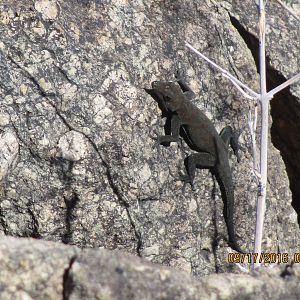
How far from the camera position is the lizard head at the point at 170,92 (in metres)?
4.72

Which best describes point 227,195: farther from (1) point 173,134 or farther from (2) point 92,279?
(2) point 92,279

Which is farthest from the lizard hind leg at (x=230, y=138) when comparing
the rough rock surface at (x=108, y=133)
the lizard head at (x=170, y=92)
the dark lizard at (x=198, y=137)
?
the lizard head at (x=170, y=92)

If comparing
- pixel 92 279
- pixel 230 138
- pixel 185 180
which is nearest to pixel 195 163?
pixel 185 180

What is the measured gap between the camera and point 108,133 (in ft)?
14.5

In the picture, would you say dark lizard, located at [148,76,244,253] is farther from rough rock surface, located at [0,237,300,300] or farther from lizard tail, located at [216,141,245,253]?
rough rock surface, located at [0,237,300,300]

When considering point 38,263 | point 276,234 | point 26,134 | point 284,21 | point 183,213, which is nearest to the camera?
point 38,263

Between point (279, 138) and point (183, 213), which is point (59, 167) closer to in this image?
point (183, 213)

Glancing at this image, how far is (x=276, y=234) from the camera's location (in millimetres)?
5227

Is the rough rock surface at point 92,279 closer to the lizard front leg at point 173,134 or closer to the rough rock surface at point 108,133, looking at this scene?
the rough rock surface at point 108,133

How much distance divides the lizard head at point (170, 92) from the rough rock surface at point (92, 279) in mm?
2346

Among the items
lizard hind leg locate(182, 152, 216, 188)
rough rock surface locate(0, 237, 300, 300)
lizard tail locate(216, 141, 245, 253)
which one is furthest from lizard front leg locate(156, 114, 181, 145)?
rough rock surface locate(0, 237, 300, 300)

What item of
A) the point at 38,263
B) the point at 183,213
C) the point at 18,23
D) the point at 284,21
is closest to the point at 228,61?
the point at 284,21

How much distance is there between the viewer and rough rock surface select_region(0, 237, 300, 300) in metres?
2.32

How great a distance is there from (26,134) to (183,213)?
52.7 inches
